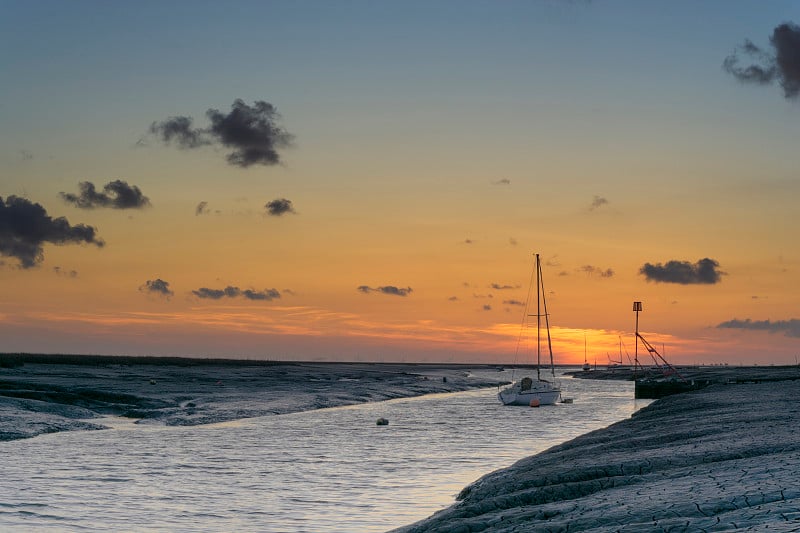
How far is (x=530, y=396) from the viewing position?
7900 cm

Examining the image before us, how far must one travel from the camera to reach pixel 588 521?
13883mm

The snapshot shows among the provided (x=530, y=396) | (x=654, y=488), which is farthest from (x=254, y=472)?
(x=530, y=396)

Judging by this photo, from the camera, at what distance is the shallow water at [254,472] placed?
2220 centimetres

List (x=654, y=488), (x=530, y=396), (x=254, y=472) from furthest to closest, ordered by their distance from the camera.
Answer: (x=530, y=396) < (x=254, y=472) < (x=654, y=488)

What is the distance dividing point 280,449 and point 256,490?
11.9 m

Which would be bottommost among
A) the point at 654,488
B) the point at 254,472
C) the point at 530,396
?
the point at 254,472

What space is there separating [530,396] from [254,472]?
170 feet

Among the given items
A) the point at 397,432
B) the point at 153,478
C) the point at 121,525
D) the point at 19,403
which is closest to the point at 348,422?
the point at 397,432

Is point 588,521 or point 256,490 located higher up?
point 588,521

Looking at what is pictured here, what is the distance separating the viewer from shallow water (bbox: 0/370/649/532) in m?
22.2

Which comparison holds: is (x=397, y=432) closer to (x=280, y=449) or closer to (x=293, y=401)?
(x=280, y=449)

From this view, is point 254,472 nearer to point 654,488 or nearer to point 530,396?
point 654,488

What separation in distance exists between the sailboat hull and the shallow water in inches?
A: 960

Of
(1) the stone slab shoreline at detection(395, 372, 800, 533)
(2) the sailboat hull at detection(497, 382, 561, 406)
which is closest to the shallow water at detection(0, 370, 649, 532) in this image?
(1) the stone slab shoreline at detection(395, 372, 800, 533)
